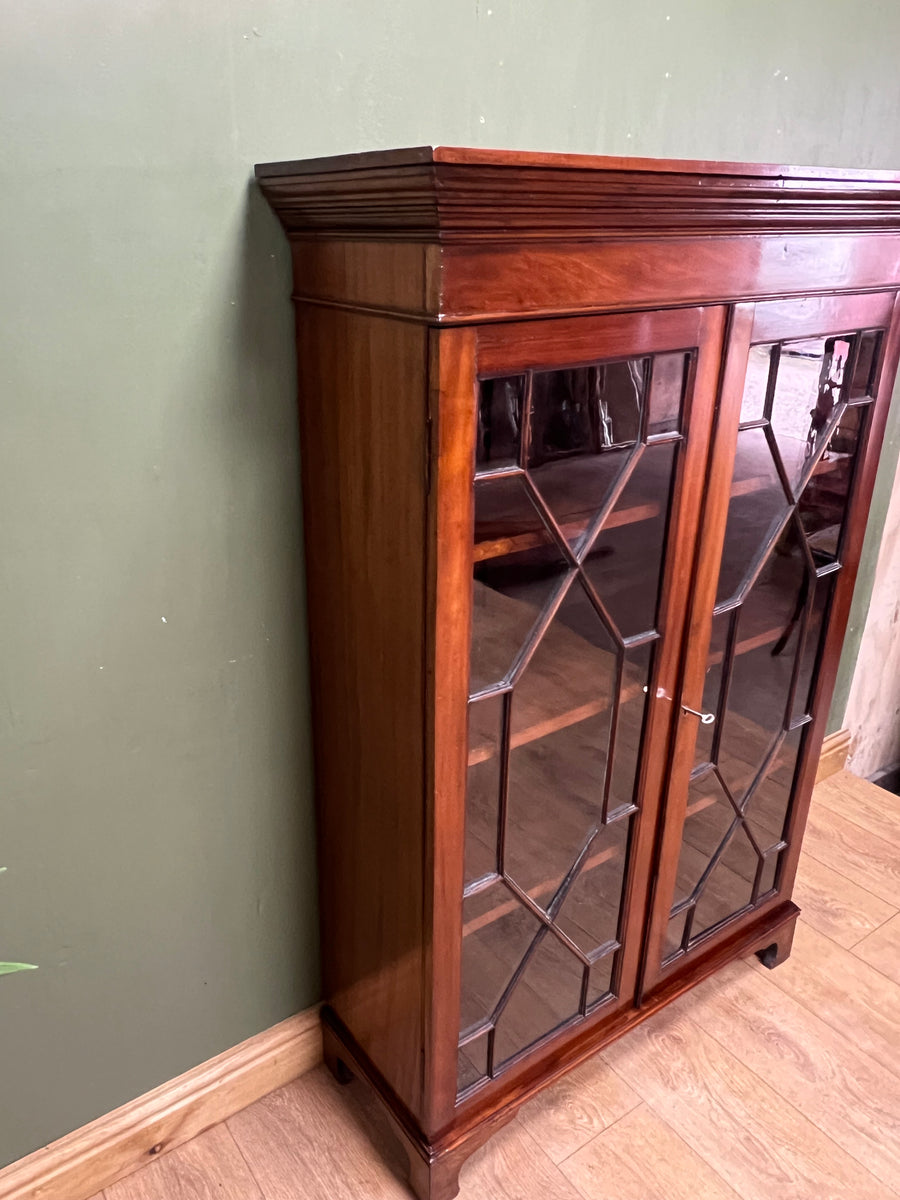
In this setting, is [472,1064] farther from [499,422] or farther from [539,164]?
[539,164]

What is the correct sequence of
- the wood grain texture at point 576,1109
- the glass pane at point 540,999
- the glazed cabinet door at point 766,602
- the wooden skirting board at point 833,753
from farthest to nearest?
the wooden skirting board at point 833,753 < the wood grain texture at point 576,1109 < the glass pane at point 540,999 < the glazed cabinet door at point 766,602

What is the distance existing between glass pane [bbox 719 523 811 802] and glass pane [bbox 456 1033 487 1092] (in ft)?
1.88

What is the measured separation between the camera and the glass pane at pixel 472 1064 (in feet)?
4.24

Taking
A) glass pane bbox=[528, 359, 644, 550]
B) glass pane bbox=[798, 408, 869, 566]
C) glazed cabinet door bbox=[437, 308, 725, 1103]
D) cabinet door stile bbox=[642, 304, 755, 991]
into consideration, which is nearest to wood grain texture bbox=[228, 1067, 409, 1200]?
glazed cabinet door bbox=[437, 308, 725, 1103]

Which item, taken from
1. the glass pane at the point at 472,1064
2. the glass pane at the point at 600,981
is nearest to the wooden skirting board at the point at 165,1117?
the glass pane at the point at 472,1064

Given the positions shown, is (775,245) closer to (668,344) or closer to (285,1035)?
(668,344)

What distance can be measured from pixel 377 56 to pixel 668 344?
1.63ft

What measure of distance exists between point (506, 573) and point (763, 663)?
2.09 ft

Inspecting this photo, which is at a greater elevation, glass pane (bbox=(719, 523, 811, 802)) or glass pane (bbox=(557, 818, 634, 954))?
glass pane (bbox=(719, 523, 811, 802))

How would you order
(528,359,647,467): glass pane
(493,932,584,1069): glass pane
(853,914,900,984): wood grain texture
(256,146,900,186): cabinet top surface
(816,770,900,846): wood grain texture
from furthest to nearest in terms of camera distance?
(816,770,900,846): wood grain texture < (853,914,900,984): wood grain texture < (493,932,584,1069): glass pane < (528,359,647,467): glass pane < (256,146,900,186): cabinet top surface

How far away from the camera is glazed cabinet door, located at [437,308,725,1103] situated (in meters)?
0.98

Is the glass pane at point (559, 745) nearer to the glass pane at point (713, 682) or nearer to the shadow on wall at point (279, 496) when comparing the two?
the glass pane at point (713, 682)

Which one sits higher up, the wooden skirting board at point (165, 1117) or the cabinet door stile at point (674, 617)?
the cabinet door stile at point (674, 617)

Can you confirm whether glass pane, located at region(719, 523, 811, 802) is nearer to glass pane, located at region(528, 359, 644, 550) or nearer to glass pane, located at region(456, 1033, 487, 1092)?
glass pane, located at region(528, 359, 644, 550)
